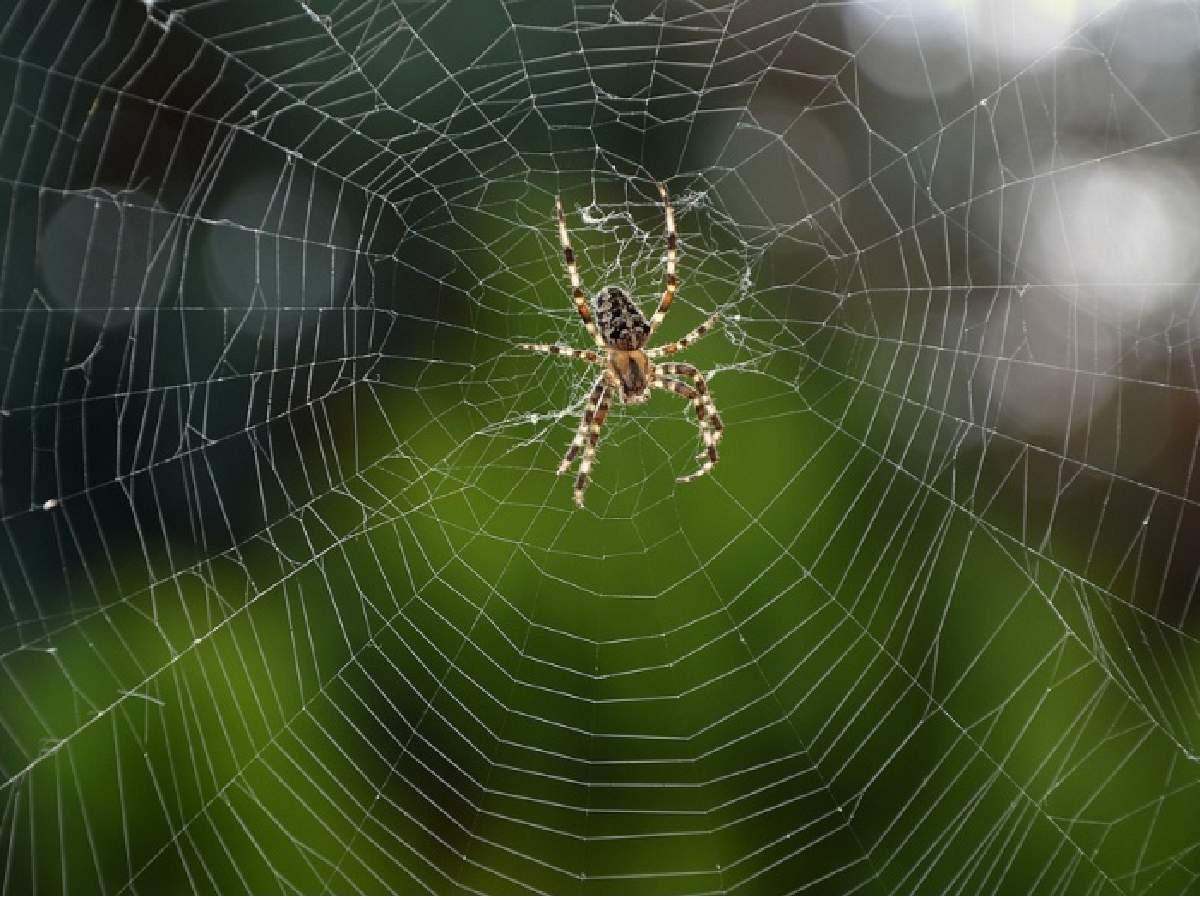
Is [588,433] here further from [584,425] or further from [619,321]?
[619,321]

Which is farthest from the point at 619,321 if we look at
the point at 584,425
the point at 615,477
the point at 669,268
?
the point at 615,477

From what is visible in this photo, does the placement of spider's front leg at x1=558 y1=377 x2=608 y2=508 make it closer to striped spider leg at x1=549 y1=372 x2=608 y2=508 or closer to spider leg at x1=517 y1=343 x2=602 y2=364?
striped spider leg at x1=549 y1=372 x2=608 y2=508

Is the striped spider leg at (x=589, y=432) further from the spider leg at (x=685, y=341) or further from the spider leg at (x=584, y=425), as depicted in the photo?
the spider leg at (x=685, y=341)

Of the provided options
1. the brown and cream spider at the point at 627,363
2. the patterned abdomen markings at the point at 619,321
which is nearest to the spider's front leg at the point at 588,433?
the brown and cream spider at the point at 627,363

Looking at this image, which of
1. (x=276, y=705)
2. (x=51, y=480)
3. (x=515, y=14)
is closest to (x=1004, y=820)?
(x=276, y=705)

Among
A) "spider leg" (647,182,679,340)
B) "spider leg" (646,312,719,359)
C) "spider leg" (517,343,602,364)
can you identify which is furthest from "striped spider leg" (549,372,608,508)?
"spider leg" (647,182,679,340)

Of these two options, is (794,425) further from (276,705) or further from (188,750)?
(188,750)

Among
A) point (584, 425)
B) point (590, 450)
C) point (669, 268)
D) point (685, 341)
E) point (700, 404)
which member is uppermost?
point (669, 268)
